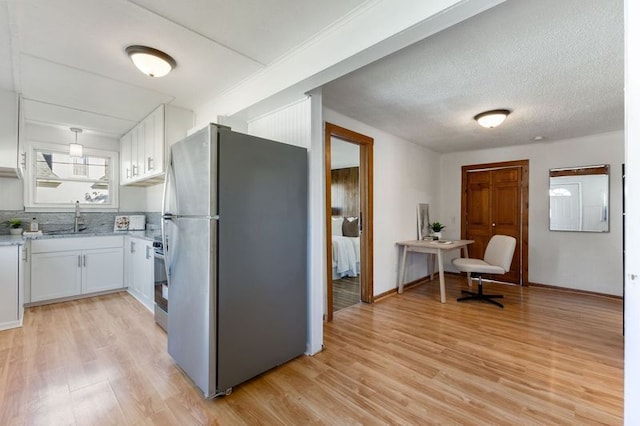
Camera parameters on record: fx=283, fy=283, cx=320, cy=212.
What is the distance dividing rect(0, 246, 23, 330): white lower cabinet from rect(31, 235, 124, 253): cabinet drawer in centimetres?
75

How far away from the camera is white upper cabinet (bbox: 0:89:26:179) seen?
2.90 meters

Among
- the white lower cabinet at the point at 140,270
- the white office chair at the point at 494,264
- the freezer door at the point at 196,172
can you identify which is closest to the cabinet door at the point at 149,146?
the white lower cabinet at the point at 140,270

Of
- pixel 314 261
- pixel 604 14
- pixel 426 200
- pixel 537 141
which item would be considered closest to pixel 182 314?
pixel 314 261

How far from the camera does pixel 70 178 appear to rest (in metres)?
4.34

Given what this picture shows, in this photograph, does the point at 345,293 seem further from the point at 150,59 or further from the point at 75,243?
the point at 75,243

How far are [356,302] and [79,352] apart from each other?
2948 mm

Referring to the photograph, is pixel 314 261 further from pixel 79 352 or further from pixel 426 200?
pixel 426 200

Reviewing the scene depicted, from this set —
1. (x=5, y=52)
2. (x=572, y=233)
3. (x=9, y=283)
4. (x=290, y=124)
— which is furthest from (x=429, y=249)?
(x=9, y=283)

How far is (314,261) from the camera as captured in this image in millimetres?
2453

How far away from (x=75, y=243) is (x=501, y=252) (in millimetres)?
5856

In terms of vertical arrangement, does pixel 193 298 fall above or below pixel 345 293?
above

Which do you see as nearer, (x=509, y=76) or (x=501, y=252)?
(x=509, y=76)

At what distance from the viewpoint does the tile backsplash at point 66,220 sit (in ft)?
12.5

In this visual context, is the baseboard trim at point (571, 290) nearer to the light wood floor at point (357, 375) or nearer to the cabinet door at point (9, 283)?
the light wood floor at point (357, 375)
